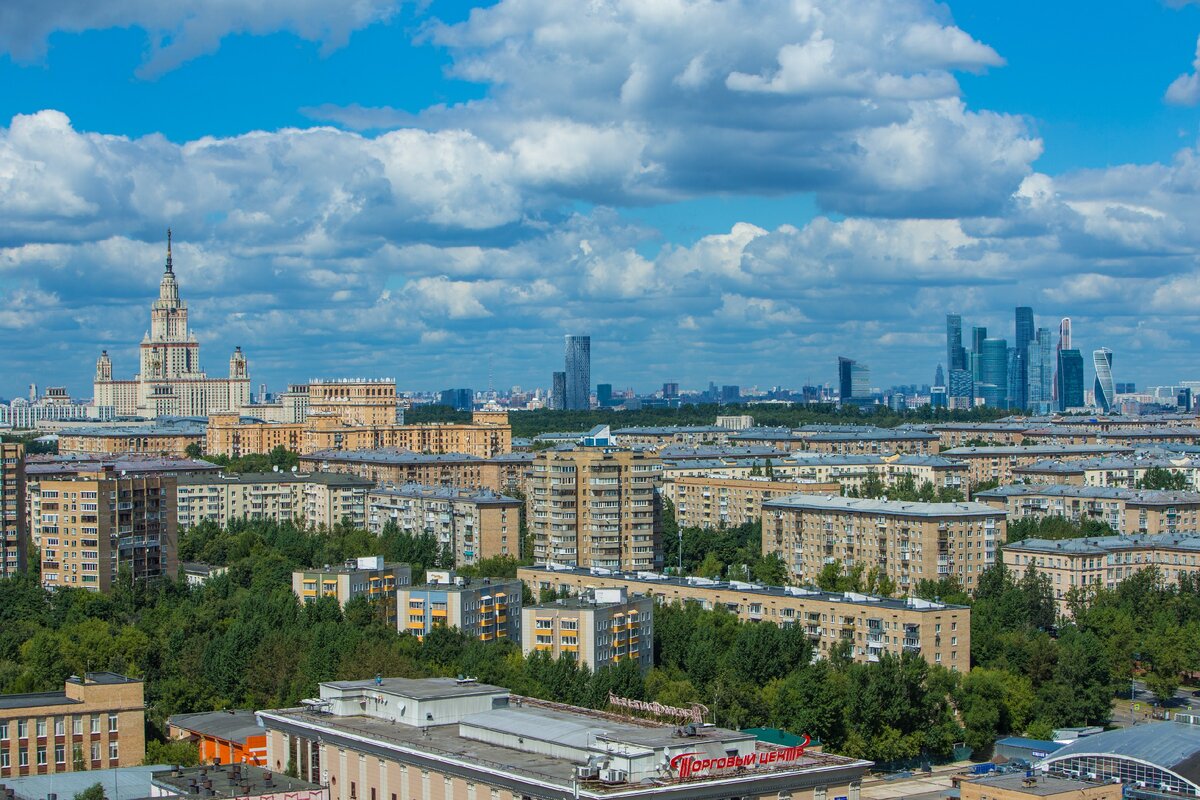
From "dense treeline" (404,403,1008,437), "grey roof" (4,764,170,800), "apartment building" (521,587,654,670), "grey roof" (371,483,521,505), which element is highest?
"dense treeline" (404,403,1008,437)

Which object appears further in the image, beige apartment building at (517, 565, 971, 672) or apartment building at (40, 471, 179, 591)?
apartment building at (40, 471, 179, 591)

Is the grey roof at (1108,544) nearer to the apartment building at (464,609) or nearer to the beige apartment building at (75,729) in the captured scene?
the apartment building at (464,609)

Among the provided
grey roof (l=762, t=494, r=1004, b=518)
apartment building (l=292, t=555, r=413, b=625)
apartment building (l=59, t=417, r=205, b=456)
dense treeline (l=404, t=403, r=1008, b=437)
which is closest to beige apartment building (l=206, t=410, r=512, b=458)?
apartment building (l=59, t=417, r=205, b=456)

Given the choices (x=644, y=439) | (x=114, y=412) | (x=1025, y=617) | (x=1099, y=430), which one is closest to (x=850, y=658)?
(x=1025, y=617)

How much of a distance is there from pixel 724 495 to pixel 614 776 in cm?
5319

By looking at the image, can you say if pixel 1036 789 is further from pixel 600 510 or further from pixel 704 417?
pixel 704 417

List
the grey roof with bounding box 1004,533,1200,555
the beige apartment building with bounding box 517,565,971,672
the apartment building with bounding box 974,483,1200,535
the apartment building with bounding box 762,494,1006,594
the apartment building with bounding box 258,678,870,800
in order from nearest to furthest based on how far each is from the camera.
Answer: the apartment building with bounding box 258,678,870,800
the beige apartment building with bounding box 517,565,971,672
the grey roof with bounding box 1004,533,1200,555
the apartment building with bounding box 762,494,1006,594
the apartment building with bounding box 974,483,1200,535

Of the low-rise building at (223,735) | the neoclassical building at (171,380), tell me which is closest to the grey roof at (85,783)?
the low-rise building at (223,735)

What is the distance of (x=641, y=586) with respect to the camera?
53719mm

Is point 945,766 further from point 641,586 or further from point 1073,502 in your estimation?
point 1073,502

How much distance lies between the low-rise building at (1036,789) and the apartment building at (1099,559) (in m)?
29.6

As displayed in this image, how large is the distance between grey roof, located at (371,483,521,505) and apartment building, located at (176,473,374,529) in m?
1.75

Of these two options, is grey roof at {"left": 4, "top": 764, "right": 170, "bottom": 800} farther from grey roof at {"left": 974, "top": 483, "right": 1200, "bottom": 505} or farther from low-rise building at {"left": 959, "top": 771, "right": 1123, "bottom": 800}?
grey roof at {"left": 974, "top": 483, "right": 1200, "bottom": 505}

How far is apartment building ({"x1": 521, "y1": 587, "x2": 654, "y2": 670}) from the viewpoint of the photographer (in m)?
44.9
